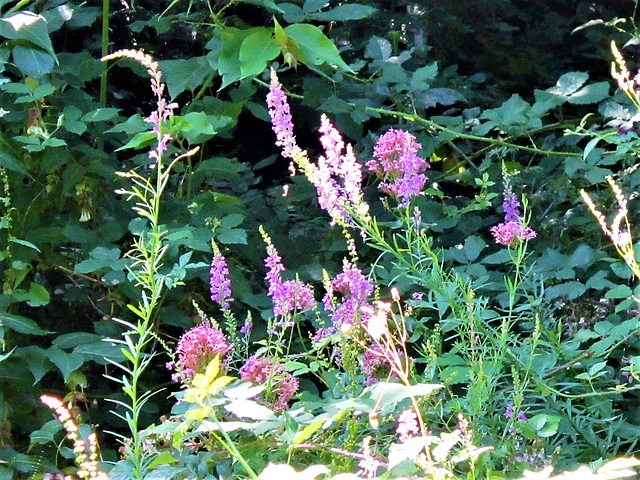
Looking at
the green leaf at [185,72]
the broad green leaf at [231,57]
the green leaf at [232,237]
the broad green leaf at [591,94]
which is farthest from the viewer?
the broad green leaf at [591,94]

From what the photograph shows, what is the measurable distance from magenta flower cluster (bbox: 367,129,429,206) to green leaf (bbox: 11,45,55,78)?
2.58 feet

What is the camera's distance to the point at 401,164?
1.62 m

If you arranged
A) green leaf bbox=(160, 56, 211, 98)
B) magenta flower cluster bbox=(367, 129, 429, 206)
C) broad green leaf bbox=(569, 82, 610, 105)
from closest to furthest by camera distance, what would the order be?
magenta flower cluster bbox=(367, 129, 429, 206) < green leaf bbox=(160, 56, 211, 98) < broad green leaf bbox=(569, 82, 610, 105)

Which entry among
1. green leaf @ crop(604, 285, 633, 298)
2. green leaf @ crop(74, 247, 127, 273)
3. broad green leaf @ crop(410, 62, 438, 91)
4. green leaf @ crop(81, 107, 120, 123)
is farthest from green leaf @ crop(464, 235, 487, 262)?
green leaf @ crop(81, 107, 120, 123)

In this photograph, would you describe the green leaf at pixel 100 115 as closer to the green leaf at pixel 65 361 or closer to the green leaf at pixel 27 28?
the green leaf at pixel 27 28

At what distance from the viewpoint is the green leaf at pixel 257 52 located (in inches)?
63.3

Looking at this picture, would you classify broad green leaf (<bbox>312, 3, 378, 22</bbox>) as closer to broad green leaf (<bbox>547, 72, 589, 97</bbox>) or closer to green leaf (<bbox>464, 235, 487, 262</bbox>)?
green leaf (<bbox>464, 235, 487, 262</bbox>)

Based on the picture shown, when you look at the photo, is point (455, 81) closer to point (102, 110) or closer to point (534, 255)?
point (534, 255)

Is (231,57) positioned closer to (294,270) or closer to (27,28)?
A: (27,28)

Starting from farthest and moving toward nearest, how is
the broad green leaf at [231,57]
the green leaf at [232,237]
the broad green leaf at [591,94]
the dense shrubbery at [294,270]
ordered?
the broad green leaf at [591,94]
the green leaf at [232,237]
the broad green leaf at [231,57]
the dense shrubbery at [294,270]

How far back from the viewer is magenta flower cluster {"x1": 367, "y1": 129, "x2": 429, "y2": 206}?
1.60 m

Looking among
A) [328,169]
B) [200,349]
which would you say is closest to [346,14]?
[328,169]

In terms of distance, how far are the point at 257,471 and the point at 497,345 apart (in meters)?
0.53

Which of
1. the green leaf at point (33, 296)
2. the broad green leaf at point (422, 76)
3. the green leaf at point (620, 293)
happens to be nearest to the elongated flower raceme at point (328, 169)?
the green leaf at point (620, 293)
